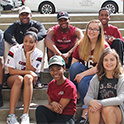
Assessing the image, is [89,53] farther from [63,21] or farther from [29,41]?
[63,21]

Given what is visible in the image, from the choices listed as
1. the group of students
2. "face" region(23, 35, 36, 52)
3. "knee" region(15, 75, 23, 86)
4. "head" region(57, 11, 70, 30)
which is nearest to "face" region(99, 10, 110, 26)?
the group of students

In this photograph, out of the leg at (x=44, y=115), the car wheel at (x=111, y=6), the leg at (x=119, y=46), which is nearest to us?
the leg at (x=44, y=115)

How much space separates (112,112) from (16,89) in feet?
4.50

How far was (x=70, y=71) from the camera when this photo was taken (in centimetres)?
341

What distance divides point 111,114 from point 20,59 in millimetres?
1619

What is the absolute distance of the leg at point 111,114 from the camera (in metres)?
2.59

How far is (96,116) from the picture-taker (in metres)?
2.67

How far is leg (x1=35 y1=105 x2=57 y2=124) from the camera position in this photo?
274 cm

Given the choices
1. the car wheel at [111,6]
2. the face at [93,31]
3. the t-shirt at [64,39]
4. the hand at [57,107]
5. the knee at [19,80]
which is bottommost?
the hand at [57,107]

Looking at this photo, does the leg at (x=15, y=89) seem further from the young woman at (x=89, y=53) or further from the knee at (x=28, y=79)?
the young woman at (x=89, y=53)

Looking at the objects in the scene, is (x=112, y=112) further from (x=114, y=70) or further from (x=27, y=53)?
(x=27, y=53)

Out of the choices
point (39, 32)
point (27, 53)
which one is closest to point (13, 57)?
point (27, 53)

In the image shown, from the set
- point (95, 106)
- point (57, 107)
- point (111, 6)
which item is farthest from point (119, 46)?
point (111, 6)

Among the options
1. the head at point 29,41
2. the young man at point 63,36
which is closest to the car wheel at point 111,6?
the young man at point 63,36
